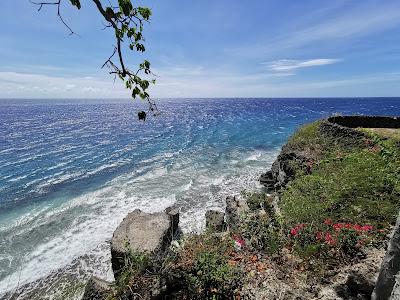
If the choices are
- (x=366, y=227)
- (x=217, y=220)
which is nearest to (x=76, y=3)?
(x=366, y=227)

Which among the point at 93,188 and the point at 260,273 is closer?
the point at 260,273

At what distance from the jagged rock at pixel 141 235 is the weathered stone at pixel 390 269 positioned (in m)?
9.41

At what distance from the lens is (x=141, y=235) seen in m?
15.5

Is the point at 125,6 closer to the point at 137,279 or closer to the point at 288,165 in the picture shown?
the point at 137,279

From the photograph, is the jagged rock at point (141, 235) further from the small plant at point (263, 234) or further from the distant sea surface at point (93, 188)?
the small plant at point (263, 234)

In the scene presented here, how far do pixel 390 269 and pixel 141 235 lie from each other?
12065 millimetres

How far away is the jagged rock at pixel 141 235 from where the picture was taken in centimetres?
1416

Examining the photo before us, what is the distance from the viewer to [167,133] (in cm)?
6022

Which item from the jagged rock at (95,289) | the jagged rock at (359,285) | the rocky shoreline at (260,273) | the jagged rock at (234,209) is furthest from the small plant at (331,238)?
the jagged rock at (95,289)

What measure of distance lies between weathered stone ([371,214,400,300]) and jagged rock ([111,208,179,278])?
370 inches

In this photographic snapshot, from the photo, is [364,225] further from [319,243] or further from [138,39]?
[138,39]

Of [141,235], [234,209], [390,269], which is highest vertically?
[390,269]

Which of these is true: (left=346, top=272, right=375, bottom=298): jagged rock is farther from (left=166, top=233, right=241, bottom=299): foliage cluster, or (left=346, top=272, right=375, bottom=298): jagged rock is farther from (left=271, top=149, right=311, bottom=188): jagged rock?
(left=271, top=149, right=311, bottom=188): jagged rock

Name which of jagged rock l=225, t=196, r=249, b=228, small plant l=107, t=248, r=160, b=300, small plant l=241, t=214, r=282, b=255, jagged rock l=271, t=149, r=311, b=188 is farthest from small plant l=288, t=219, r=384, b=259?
jagged rock l=271, t=149, r=311, b=188
